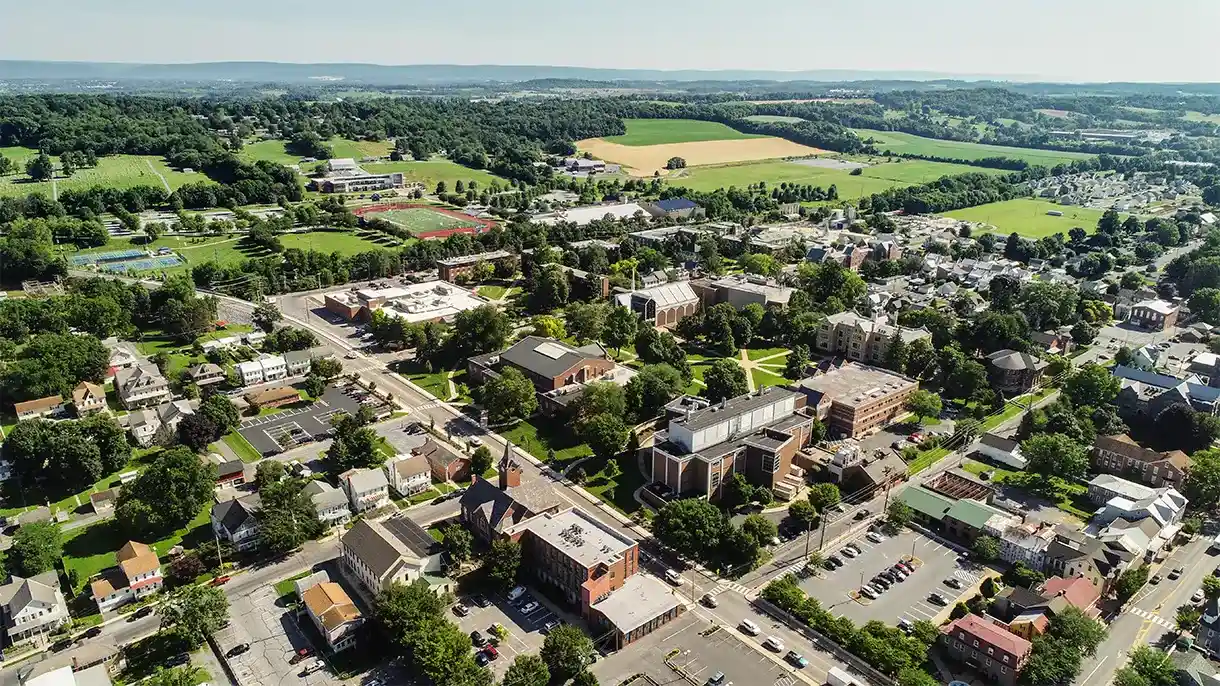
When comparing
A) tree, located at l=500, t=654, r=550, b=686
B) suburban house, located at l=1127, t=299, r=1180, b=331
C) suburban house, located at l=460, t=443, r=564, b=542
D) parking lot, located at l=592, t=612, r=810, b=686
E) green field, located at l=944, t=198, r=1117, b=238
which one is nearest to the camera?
tree, located at l=500, t=654, r=550, b=686

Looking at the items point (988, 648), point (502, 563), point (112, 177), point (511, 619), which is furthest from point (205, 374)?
point (112, 177)

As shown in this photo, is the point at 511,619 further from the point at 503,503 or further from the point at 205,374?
the point at 205,374

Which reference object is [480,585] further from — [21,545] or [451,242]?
[451,242]

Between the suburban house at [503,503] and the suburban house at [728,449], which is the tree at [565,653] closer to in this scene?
the suburban house at [503,503]

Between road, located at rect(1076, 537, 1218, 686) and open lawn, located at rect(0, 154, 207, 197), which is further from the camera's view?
open lawn, located at rect(0, 154, 207, 197)

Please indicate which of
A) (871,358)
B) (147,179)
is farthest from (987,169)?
(147,179)

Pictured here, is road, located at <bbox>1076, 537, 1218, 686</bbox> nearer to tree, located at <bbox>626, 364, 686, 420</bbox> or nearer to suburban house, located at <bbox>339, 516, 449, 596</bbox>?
tree, located at <bbox>626, 364, 686, 420</bbox>

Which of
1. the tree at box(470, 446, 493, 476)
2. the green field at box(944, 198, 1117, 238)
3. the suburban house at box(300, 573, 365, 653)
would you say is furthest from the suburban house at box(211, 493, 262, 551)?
the green field at box(944, 198, 1117, 238)

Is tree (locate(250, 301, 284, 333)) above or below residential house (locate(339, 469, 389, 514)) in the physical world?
above
